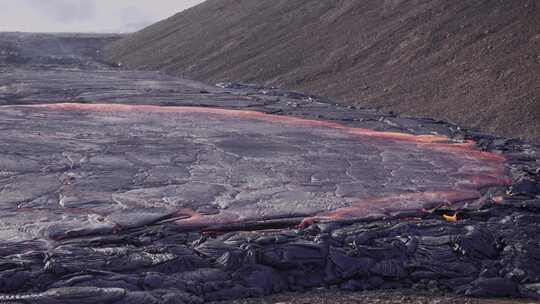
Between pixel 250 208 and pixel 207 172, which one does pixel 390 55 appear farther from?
pixel 250 208

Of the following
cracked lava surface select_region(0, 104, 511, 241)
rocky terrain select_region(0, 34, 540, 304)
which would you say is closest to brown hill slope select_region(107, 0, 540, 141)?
rocky terrain select_region(0, 34, 540, 304)

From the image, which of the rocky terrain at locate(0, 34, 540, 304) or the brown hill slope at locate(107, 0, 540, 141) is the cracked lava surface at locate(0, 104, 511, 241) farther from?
the brown hill slope at locate(107, 0, 540, 141)

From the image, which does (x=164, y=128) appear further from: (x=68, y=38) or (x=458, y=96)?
(x=68, y=38)

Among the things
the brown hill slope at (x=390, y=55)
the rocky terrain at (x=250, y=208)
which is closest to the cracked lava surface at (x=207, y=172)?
the rocky terrain at (x=250, y=208)

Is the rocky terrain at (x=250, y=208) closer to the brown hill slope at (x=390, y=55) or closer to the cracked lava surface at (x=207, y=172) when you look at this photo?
the cracked lava surface at (x=207, y=172)

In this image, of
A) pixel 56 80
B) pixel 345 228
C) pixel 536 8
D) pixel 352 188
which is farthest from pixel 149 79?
pixel 345 228
